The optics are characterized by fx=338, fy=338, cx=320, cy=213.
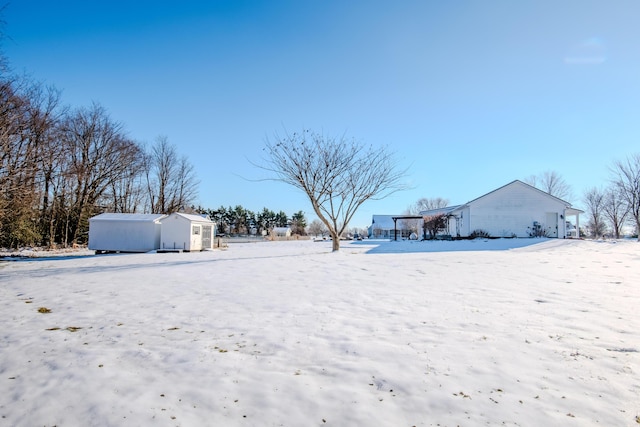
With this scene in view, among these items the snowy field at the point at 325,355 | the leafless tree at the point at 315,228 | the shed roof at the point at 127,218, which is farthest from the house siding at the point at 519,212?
the leafless tree at the point at 315,228

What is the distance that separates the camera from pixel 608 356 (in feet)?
11.2

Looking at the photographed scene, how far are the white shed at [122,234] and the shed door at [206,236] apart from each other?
310 centimetres

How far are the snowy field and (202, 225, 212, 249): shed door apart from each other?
17.1 metres

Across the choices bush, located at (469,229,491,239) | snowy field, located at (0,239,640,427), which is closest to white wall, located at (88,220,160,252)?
snowy field, located at (0,239,640,427)

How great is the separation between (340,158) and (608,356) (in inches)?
572

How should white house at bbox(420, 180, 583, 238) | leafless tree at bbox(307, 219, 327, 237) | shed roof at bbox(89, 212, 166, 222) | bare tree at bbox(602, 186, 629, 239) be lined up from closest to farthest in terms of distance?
shed roof at bbox(89, 212, 166, 222) → white house at bbox(420, 180, 583, 238) → bare tree at bbox(602, 186, 629, 239) → leafless tree at bbox(307, 219, 327, 237)

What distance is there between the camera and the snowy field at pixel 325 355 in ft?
8.30

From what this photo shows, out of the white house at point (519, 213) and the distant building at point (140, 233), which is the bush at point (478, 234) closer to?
the white house at point (519, 213)

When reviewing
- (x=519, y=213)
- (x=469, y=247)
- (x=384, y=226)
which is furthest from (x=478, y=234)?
(x=384, y=226)

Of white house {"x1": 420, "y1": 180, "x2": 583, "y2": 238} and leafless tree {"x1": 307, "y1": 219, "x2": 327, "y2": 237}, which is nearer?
white house {"x1": 420, "y1": 180, "x2": 583, "y2": 238}

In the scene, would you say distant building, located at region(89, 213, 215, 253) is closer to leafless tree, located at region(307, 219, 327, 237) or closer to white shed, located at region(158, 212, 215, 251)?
white shed, located at region(158, 212, 215, 251)

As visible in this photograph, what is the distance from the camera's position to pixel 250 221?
67.0 m

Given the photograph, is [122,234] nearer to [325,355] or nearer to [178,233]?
[178,233]

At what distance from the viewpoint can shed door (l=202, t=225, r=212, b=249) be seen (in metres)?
24.1
